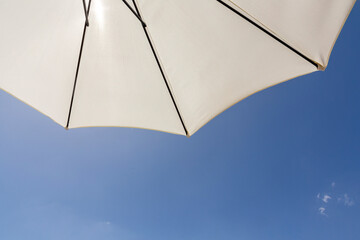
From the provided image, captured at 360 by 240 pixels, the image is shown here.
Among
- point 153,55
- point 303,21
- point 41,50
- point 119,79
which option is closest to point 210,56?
point 153,55

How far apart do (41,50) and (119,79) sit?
98cm

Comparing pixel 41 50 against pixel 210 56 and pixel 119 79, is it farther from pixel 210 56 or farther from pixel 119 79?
pixel 210 56

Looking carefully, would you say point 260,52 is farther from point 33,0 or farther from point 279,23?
point 33,0

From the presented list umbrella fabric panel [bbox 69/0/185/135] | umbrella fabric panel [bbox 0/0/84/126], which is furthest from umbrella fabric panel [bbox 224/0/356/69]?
umbrella fabric panel [bbox 0/0/84/126]

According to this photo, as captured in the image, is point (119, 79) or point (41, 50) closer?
point (41, 50)

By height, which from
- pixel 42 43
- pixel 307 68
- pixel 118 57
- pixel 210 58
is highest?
pixel 307 68

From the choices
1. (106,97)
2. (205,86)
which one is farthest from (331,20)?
(106,97)

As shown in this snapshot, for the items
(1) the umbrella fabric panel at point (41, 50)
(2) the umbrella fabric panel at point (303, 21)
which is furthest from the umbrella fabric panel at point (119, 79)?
(2) the umbrella fabric panel at point (303, 21)

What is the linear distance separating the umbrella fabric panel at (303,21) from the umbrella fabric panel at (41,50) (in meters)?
1.89

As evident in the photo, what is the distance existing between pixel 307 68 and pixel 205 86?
3.77ft

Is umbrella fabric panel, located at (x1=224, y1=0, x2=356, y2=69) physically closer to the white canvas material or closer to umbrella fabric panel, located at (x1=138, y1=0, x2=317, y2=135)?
the white canvas material

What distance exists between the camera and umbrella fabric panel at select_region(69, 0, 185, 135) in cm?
254

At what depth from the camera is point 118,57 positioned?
8.91 feet

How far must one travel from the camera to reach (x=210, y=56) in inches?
103
